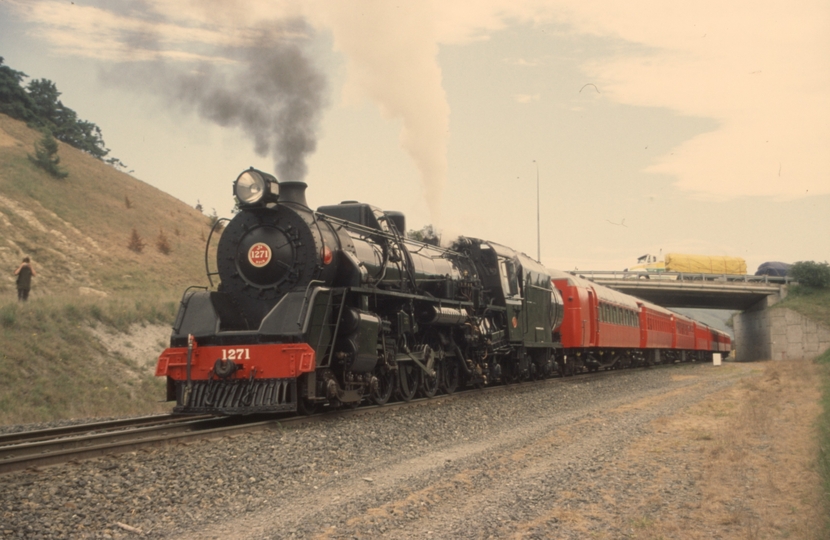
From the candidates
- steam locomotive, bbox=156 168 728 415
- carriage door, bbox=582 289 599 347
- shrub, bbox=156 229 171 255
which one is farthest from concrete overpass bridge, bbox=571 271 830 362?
steam locomotive, bbox=156 168 728 415

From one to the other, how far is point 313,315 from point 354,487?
144 inches

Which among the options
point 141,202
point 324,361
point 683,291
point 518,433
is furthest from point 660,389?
point 141,202

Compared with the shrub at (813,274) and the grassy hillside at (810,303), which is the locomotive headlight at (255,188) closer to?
the grassy hillside at (810,303)

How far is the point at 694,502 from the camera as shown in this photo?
5.83 metres

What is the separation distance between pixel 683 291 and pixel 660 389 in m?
29.7

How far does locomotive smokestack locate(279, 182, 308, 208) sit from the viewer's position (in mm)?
11289

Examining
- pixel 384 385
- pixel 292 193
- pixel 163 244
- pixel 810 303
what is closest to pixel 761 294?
pixel 810 303

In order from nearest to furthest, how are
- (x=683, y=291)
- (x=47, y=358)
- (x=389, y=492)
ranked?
(x=389, y=492) → (x=47, y=358) → (x=683, y=291)

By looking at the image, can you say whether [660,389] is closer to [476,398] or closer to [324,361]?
[476,398]

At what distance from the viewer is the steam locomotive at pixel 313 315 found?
9.86 meters

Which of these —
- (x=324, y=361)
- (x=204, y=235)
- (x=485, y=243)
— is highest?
(x=204, y=235)

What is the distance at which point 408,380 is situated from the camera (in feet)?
43.9

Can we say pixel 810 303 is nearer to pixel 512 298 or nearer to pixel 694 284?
pixel 694 284

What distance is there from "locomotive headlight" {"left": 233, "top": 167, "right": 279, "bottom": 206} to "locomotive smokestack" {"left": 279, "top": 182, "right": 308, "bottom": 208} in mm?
438
